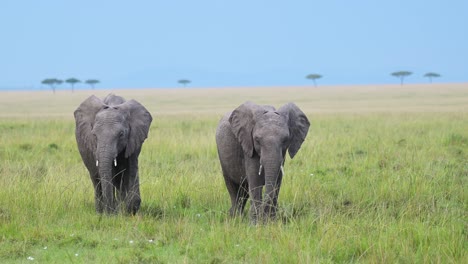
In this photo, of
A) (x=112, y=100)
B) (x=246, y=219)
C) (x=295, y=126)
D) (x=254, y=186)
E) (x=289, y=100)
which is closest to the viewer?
(x=254, y=186)

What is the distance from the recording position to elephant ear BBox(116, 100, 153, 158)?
10.0 m

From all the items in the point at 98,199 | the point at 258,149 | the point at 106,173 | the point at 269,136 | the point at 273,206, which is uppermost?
the point at 269,136

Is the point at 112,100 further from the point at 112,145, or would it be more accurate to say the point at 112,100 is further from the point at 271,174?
the point at 271,174

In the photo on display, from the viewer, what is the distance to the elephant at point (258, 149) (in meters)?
8.73

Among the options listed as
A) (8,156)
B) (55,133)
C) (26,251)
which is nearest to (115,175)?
(26,251)

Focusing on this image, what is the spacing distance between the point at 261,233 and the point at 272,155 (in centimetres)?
98

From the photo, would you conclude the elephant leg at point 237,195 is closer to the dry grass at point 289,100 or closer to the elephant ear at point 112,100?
the elephant ear at point 112,100

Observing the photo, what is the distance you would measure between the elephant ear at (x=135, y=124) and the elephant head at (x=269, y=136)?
1.41 meters

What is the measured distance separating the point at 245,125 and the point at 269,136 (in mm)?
759

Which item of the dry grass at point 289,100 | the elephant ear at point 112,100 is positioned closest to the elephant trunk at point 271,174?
the elephant ear at point 112,100

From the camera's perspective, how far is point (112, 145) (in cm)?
951

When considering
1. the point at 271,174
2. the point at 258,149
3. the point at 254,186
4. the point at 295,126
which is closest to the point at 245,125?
the point at 258,149

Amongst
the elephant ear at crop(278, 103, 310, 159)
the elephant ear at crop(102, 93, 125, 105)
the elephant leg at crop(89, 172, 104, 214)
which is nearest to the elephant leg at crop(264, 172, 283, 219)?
the elephant ear at crop(278, 103, 310, 159)

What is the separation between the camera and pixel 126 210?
10.1 m
